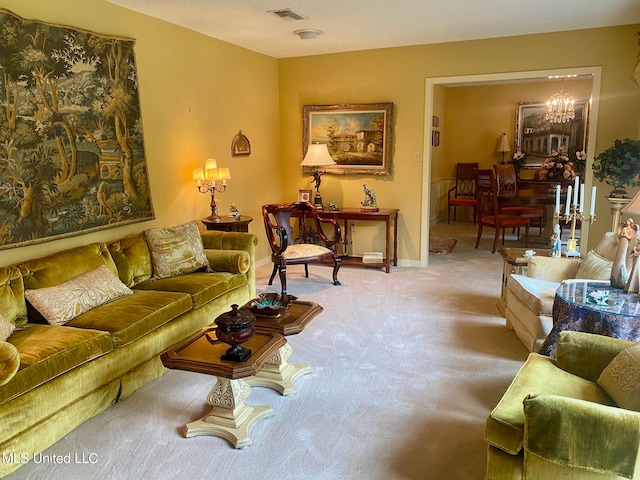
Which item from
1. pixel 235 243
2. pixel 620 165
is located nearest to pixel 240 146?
pixel 235 243

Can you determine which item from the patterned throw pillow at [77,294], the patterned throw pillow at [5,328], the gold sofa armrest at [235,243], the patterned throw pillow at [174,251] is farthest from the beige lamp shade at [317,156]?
the patterned throw pillow at [5,328]

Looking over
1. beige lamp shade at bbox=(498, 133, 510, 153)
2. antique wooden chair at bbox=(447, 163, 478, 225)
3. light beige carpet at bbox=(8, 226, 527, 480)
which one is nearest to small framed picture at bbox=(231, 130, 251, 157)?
light beige carpet at bbox=(8, 226, 527, 480)

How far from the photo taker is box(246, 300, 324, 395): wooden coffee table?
2.69m

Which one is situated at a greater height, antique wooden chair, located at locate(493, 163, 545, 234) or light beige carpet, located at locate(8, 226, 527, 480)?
antique wooden chair, located at locate(493, 163, 545, 234)

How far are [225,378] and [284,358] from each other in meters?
0.64

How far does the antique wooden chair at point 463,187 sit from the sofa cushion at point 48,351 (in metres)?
7.15

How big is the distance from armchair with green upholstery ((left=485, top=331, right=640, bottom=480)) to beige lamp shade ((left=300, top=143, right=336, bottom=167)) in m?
3.88

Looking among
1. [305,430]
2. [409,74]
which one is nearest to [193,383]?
[305,430]

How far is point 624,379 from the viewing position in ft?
5.82

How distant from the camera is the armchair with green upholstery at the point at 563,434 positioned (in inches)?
60.6

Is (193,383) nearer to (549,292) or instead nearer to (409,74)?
(549,292)

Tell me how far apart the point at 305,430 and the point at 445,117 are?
25.4 feet

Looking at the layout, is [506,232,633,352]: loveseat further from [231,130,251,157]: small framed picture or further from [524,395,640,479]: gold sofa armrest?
[231,130,251,157]: small framed picture

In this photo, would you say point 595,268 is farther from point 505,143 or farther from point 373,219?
point 505,143
